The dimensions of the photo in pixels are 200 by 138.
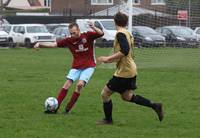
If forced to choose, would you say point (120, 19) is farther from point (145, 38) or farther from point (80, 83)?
point (145, 38)

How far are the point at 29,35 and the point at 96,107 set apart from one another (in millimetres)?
31283

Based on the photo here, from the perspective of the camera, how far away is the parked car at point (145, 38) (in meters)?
28.5

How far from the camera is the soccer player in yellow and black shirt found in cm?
1017

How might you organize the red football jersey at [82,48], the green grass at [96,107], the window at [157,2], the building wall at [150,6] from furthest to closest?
1. the window at [157,2]
2. the building wall at [150,6]
3. the red football jersey at [82,48]
4. the green grass at [96,107]

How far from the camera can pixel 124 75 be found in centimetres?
1043

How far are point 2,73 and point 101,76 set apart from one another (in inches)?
129

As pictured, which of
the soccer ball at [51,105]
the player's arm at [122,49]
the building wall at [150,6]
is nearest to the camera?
the player's arm at [122,49]

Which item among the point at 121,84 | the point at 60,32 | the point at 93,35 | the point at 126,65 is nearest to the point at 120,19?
the point at 126,65

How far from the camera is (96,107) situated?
1278 cm

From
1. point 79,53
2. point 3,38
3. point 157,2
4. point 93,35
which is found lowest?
point 3,38

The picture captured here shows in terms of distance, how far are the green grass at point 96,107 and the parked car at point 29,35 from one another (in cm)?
1908

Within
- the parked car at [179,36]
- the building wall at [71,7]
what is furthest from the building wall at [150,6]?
the building wall at [71,7]

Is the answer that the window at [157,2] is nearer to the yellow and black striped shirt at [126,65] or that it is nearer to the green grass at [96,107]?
the green grass at [96,107]

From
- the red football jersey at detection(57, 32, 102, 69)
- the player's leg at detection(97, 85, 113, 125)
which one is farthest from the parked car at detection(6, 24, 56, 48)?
the player's leg at detection(97, 85, 113, 125)
